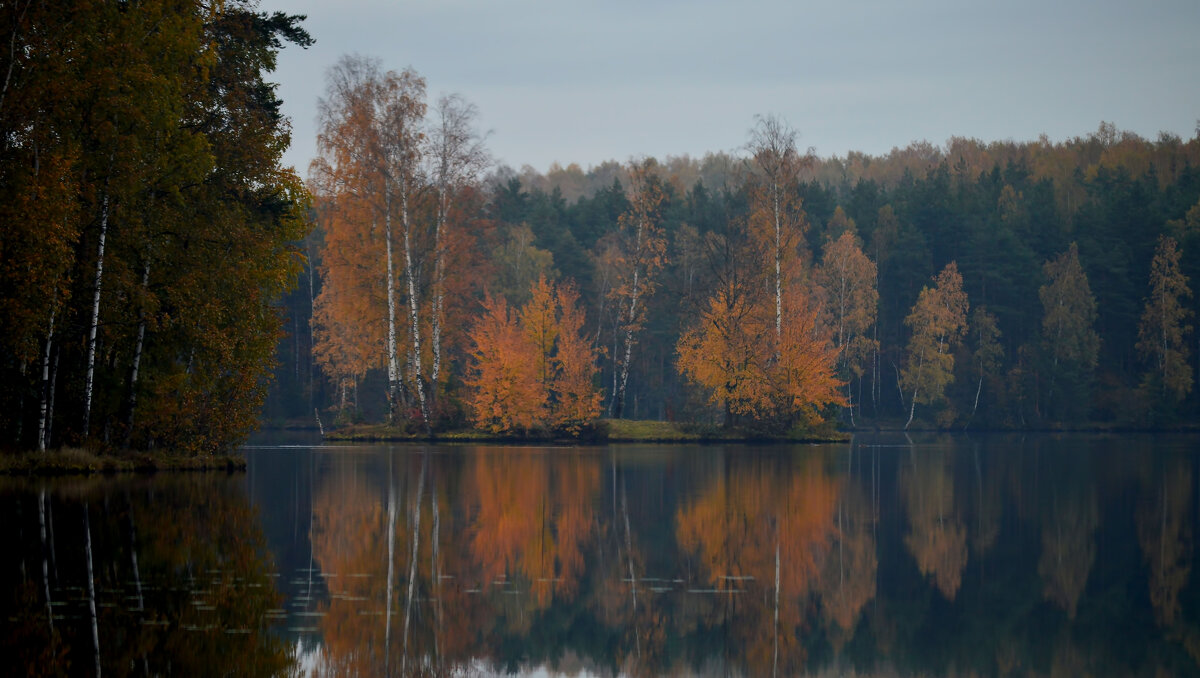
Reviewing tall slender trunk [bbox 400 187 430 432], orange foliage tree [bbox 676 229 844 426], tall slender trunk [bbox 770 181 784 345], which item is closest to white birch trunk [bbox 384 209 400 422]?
tall slender trunk [bbox 400 187 430 432]

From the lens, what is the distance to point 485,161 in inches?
1955

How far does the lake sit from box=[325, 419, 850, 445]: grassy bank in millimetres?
25493

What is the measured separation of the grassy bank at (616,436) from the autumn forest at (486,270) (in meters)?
0.52

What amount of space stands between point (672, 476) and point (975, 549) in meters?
13.5

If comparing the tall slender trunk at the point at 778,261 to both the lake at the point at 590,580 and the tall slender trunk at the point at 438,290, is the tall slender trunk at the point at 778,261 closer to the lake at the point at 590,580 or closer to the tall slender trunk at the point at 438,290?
the tall slender trunk at the point at 438,290

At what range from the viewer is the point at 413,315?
49688 millimetres

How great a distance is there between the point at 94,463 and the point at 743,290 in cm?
3356

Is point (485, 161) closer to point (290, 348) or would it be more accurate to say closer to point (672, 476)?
point (672, 476)

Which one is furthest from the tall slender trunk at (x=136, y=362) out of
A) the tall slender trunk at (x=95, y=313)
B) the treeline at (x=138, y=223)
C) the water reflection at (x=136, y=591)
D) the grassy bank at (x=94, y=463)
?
the water reflection at (x=136, y=591)

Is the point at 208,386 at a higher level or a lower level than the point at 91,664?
higher

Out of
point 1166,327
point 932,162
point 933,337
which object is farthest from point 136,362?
point 932,162

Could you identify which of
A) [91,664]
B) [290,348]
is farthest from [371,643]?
[290,348]

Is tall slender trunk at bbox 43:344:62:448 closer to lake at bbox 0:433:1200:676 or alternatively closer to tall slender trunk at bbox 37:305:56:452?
tall slender trunk at bbox 37:305:56:452

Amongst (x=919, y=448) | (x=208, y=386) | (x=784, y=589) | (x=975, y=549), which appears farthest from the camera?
(x=919, y=448)
